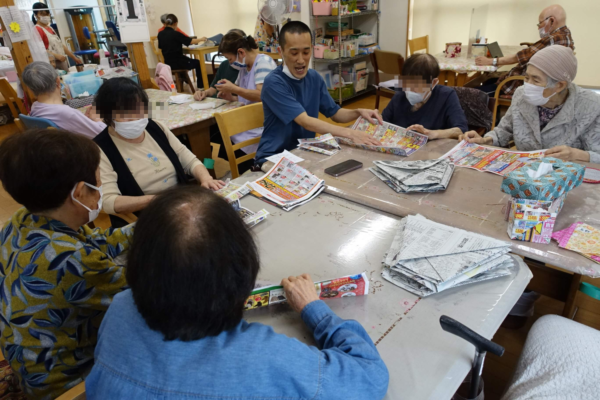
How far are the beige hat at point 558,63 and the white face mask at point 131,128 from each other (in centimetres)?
190

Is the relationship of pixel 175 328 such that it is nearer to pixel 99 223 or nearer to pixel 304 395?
pixel 304 395

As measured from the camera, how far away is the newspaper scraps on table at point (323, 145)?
2029mm

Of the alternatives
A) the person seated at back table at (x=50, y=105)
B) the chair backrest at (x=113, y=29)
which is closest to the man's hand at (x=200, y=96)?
the person seated at back table at (x=50, y=105)

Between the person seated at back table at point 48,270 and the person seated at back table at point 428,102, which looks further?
the person seated at back table at point 428,102

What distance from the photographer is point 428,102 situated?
231 centimetres

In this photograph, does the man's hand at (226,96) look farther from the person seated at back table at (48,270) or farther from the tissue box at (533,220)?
the tissue box at (533,220)

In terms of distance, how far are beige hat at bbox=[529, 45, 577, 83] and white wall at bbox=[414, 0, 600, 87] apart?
4280 millimetres

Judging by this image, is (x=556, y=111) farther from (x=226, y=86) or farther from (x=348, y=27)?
(x=348, y=27)

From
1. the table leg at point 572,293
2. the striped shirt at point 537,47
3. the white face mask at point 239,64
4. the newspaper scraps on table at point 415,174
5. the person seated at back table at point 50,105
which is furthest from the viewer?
the striped shirt at point 537,47

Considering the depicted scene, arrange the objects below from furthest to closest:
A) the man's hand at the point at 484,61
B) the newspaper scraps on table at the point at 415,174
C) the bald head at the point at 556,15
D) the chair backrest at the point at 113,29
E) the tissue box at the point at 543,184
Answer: the chair backrest at the point at 113,29, the man's hand at the point at 484,61, the bald head at the point at 556,15, the newspaper scraps on table at the point at 415,174, the tissue box at the point at 543,184

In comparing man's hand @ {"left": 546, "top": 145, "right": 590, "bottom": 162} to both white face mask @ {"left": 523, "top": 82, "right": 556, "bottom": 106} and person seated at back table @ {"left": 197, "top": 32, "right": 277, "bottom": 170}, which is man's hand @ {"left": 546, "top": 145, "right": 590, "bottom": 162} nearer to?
white face mask @ {"left": 523, "top": 82, "right": 556, "bottom": 106}

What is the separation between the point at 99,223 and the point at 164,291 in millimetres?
2694

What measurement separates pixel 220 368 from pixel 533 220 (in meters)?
1.06

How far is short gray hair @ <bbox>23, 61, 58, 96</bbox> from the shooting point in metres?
2.49
